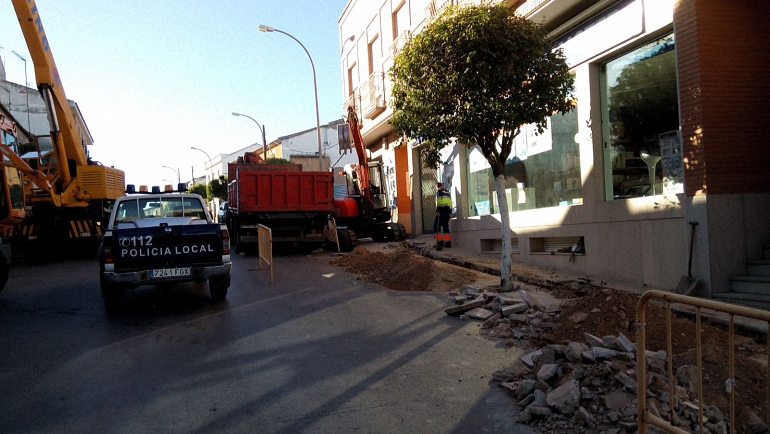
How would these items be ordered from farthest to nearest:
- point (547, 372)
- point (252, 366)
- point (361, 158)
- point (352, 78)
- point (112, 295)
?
point (352, 78)
point (361, 158)
point (112, 295)
point (252, 366)
point (547, 372)

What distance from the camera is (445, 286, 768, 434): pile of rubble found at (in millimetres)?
3781

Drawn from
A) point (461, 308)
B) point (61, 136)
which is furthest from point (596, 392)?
point (61, 136)

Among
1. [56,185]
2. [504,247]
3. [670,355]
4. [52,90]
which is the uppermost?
[52,90]

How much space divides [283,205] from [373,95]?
619cm

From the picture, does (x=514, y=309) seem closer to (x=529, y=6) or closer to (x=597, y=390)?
(x=597, y=390)

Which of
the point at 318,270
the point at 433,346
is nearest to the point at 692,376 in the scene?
the point at 433,346

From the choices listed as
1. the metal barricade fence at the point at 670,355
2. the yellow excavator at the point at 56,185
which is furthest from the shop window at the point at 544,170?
the yellow excavator at the point at 56,185

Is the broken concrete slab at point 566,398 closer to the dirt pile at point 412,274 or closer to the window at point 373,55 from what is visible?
the dirt pile at point 412,274

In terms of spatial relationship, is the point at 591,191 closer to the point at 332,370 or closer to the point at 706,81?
the point at 706,81

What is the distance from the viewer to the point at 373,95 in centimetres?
2000

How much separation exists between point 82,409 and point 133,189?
1190 centimetres

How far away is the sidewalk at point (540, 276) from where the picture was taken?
5.24 meters

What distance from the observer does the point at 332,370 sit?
553 cm

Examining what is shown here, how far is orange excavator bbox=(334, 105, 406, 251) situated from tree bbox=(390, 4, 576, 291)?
9597mm
